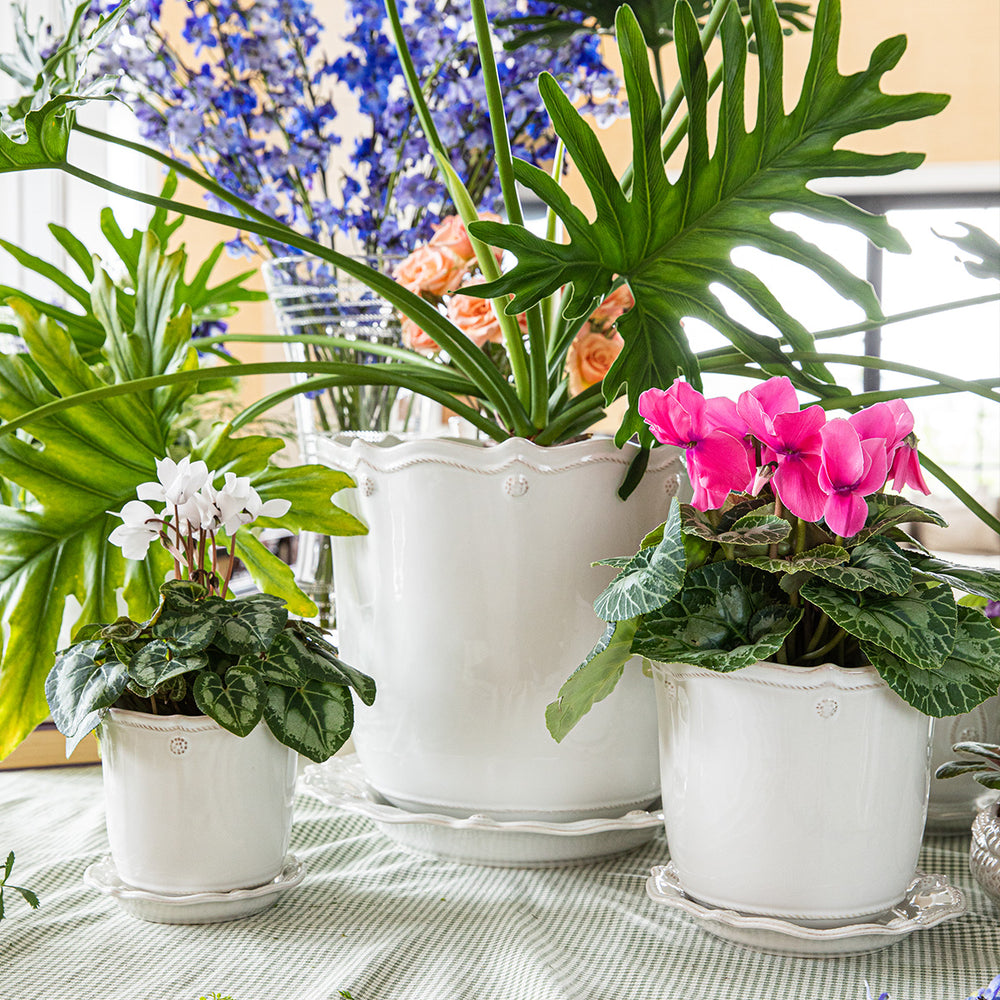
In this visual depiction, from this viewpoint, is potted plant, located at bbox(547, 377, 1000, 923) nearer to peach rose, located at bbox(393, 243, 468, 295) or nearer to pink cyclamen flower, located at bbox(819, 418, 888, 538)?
pink cyclamen flower, located at bbox(819, 418, 888, 538)

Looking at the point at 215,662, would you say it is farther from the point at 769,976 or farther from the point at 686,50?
the point at 686,50

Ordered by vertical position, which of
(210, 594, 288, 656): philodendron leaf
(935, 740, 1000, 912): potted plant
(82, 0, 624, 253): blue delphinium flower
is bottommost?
(935, 740, 1000, 912): potted plant

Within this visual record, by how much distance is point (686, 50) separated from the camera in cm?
65

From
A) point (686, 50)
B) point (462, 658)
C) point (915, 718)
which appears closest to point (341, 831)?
point (462, 658)

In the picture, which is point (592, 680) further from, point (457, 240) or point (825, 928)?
point (457, 240)

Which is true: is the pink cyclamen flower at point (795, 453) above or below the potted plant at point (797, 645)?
above

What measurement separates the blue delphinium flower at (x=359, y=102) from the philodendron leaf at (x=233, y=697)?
552mm

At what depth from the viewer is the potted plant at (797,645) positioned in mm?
575

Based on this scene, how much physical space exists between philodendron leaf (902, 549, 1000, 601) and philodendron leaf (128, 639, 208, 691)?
1.41 feet

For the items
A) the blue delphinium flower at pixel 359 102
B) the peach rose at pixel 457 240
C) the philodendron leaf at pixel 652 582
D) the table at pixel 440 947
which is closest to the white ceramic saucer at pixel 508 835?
the table at pixel 440 947

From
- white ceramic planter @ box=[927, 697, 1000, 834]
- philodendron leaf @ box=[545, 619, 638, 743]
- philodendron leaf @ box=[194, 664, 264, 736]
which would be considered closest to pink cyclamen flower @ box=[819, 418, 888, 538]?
philodendron leaf @ box=[545, 619, 638, 743]

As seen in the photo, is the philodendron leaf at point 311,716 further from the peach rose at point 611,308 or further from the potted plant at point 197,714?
the peach rose at point 611,308

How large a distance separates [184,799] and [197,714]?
0.17 ft

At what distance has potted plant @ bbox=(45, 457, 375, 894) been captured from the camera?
64 cm
